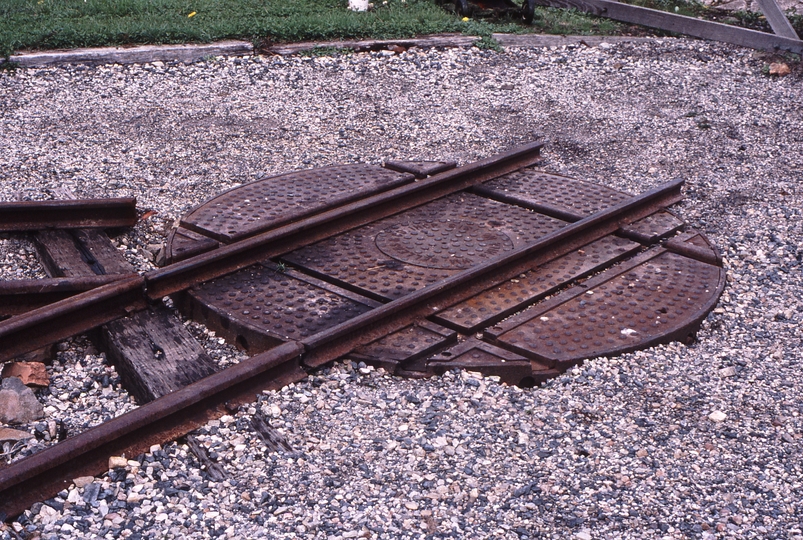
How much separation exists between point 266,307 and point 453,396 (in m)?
0.94

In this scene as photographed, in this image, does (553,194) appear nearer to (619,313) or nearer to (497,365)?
(619,313)

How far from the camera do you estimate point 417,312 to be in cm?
353

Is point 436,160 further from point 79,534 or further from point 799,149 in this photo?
point 79,534

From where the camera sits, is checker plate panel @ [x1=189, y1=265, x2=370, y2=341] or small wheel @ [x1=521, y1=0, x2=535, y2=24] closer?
checker plate panel @ [x1=189, y1=265, x2=370, y2=341]

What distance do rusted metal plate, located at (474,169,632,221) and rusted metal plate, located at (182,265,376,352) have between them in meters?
1.49

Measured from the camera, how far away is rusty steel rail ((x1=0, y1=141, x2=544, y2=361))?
3.20 metres

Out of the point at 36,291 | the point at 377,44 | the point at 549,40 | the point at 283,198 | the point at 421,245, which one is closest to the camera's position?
the point at 36,291

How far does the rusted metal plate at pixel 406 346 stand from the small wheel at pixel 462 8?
5.98 m

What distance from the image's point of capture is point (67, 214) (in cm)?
429

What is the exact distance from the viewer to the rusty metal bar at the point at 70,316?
3.13 m

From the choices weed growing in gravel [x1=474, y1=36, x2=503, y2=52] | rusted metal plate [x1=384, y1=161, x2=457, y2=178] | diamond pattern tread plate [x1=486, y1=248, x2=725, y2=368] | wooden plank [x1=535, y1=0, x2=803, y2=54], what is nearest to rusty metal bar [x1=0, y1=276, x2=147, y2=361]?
diamond pattern tread plate [x1=486, y1=248, x2=725, y2=368]

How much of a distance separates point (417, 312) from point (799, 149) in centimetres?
384

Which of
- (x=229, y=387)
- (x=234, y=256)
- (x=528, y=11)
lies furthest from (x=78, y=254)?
(x=528, y=11)

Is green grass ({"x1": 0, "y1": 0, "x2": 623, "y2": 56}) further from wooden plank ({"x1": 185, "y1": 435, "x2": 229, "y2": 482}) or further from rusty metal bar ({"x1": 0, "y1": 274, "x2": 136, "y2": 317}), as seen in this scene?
wooden plank ({"x1": 185, "y1": 435, "x2": 229, "y2": 482})
